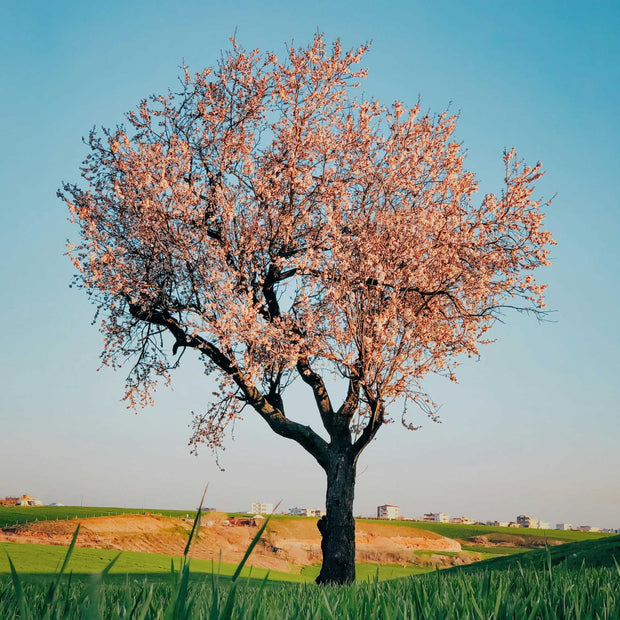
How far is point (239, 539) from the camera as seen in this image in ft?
129

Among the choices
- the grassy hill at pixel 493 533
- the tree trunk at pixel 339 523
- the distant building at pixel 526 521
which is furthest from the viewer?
the distant building at pixel 526 521

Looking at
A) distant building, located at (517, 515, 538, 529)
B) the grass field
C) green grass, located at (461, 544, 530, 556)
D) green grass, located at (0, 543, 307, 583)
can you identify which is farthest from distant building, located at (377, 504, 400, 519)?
the grass field

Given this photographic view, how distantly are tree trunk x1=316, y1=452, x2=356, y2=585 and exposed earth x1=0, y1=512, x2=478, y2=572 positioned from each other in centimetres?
1475

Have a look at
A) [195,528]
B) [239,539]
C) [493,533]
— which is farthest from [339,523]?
[493,533]

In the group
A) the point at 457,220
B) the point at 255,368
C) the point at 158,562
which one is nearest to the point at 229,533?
the point at 158,562

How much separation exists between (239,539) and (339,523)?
24793mm

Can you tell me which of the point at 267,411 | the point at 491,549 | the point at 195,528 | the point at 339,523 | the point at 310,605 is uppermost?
the point at 267,411

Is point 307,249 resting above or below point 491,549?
above

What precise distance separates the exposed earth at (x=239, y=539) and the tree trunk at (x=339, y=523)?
14747 mm

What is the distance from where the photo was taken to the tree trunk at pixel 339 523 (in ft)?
54.3

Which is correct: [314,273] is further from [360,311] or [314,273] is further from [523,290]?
[523,290]

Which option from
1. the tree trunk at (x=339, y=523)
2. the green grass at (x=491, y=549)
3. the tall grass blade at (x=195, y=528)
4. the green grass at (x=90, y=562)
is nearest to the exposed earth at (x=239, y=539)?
the green grass at (x=491, y=549)

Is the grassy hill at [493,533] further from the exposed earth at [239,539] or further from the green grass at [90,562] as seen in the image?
the green grass at [90,562]

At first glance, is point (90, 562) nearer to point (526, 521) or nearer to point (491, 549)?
point (491, 549)
